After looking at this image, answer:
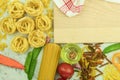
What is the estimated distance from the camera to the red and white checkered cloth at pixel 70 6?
2.64 ft

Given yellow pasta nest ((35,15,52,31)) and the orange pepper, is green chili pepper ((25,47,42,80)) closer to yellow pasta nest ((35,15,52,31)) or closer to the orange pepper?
yellow pasta nest ((35,15,52,31))

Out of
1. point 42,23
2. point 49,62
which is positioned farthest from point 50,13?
point 49,62

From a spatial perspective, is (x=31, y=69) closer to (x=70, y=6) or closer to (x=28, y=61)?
(x=28, y=61)

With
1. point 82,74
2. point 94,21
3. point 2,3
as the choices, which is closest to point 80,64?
point 82,74

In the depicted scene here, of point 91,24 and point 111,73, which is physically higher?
point 91,24

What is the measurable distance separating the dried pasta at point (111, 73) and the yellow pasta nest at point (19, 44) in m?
0.24

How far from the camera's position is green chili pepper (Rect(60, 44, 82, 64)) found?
2.61 ft

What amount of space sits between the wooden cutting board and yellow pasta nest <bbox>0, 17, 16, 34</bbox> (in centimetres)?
12

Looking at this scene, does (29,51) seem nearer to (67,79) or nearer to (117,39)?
(67,79)

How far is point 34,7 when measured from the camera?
81cm

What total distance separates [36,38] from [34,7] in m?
0.09

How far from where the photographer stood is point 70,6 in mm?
810

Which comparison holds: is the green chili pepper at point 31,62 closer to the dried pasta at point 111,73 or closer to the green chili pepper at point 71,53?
the green chili pepper at point 71,53

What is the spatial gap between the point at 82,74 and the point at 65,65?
0.19 feet
